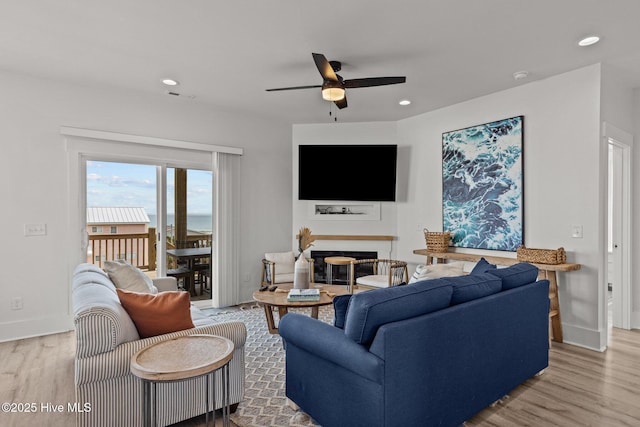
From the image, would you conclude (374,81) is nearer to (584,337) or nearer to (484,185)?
(484,185)

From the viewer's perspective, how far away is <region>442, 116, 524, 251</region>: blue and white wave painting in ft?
13.4

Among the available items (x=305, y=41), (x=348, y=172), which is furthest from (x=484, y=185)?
(x=305, y=41)

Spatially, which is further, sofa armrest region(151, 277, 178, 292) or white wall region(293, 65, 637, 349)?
sofa armrest region(151, 277, 178, 292)

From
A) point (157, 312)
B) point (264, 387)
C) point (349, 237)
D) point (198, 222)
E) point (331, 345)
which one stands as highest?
point (198, 222)

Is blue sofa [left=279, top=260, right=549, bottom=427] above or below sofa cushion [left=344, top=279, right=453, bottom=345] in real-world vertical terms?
below

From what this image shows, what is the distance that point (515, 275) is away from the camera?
8.63ft

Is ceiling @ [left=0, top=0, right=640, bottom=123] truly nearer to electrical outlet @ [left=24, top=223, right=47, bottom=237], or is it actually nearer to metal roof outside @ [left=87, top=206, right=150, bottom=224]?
metal roof outside @ [left=87, top=206, right=150, bottom=224]

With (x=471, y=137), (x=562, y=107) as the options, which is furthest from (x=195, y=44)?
(x=562, y=107)

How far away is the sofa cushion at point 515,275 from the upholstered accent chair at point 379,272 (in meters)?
1.77

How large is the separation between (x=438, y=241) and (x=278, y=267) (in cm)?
218

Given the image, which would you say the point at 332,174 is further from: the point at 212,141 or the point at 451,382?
the point at 451,382

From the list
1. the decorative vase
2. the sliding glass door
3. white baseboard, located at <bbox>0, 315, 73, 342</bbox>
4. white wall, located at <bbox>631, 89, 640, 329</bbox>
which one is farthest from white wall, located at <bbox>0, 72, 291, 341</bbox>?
white wall, located at <bbox>631, 89, 640, 329</bbox>

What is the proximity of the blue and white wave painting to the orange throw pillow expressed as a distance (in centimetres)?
352

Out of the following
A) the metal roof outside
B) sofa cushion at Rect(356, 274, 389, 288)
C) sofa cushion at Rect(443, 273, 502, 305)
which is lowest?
sofa cushion at Rect(356, 274, 389, 288)
